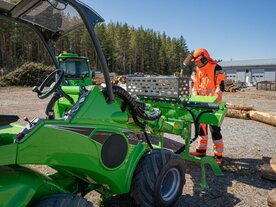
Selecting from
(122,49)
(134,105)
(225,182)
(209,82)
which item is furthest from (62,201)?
(122,49)

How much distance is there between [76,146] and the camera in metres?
2.08

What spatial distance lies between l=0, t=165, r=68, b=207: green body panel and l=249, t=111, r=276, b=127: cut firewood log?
27.7ft

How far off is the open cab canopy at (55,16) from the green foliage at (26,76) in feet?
81.3

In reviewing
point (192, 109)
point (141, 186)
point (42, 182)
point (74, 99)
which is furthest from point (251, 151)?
point (42, 182)

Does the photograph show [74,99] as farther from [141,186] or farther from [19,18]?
[141,186]

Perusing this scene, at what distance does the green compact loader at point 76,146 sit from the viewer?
1.81m

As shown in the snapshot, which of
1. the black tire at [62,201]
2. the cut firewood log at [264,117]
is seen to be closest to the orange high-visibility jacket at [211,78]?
the black tire at [62,201]

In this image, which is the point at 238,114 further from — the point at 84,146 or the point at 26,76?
the point at 26,76

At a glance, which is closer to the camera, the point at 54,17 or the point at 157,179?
the point at 54,17

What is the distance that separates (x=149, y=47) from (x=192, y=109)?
67.4 m

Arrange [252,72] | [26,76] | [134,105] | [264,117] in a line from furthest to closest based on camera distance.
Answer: [252,72]
[26,76]
[264,117]
[134,105]

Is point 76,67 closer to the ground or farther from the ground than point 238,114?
farther from the ground

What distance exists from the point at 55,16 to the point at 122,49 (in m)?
60.3

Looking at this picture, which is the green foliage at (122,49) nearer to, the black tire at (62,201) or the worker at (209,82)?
the worker at (209,82)
